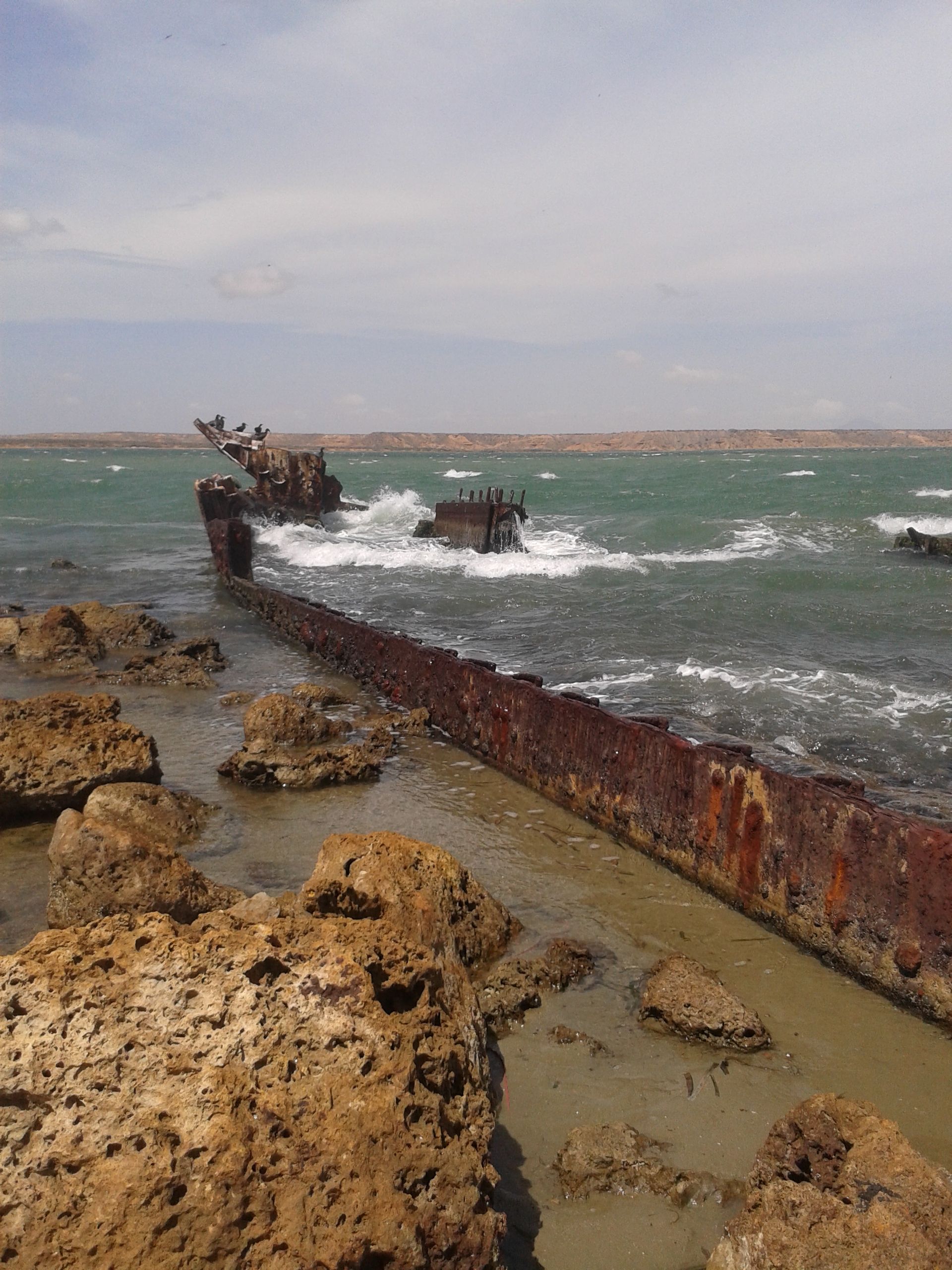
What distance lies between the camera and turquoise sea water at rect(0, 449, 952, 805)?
10164 mm

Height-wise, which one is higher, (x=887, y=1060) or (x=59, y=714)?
(x=59, y=714)

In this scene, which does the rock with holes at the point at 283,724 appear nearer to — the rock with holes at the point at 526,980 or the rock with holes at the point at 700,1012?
the rock with holes at the point at 526,980

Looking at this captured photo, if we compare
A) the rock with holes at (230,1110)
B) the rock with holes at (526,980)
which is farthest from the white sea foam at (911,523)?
the rock with holes at (230,1110)

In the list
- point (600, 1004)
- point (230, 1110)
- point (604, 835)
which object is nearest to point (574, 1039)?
point (600, 1004)

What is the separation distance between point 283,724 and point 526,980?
4312 mm

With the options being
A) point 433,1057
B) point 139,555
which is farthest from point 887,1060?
point 139,555

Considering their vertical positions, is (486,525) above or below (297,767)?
above

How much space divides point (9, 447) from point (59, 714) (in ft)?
681

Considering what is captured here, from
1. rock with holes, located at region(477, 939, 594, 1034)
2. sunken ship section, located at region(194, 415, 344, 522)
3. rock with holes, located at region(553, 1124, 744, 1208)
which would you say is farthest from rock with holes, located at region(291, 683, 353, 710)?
sunken ship section, located at region(194, 415, 344, 522)

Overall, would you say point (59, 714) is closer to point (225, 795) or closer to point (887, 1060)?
point (225, 795)

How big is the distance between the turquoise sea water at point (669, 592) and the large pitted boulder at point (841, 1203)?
201 inches

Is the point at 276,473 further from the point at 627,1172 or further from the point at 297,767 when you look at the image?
the point at 627,1172

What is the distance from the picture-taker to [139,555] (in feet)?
91.2

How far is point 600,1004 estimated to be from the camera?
14.0 ft
